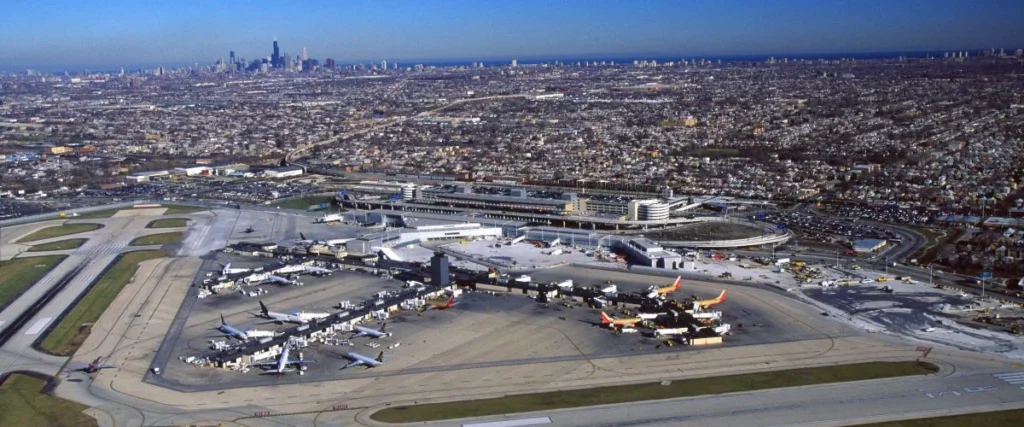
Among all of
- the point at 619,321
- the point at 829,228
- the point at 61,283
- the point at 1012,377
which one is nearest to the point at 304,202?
the point at 61,283

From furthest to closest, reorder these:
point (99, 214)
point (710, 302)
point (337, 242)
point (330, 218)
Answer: point (99, 214) < point (330, 218) < point (337, 242) < point (710, 302)

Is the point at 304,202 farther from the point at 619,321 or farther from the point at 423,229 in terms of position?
the point at 619,321

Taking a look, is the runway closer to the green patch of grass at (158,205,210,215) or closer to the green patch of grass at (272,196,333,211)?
the green patch of grass at (158,205,210,215)

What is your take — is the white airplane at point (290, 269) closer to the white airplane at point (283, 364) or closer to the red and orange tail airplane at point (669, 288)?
the white airplane at point (283, 364)

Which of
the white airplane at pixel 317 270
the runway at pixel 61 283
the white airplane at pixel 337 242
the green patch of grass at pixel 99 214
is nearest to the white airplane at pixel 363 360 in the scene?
the runway at pixel 61 283

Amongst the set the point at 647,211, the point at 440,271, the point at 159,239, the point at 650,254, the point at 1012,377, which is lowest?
the point at 159,239

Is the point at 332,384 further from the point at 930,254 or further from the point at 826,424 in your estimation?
the point at 930,254
